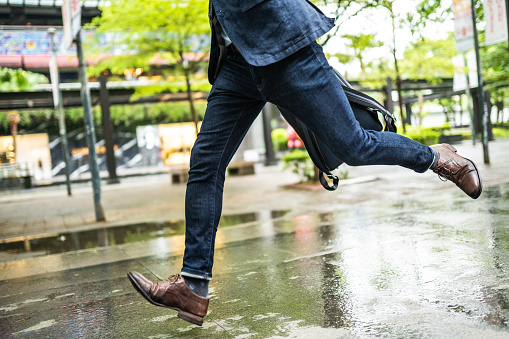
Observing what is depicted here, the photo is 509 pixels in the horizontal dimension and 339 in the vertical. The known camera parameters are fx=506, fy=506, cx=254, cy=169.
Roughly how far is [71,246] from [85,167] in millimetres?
18379

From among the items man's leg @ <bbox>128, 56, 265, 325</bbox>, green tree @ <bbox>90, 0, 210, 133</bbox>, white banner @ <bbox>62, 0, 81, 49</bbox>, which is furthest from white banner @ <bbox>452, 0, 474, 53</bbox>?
man's leg @ <bbox>128, 56, 265, 325</bbox>

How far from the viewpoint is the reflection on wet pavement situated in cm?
243

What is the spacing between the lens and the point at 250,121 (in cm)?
271

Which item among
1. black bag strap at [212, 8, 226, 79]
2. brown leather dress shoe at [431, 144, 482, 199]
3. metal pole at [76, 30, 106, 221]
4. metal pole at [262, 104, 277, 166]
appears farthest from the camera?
metal pole at [262, 104, 277, 166]

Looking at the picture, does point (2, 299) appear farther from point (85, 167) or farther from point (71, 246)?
point (85, 167)

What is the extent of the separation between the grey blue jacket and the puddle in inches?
182

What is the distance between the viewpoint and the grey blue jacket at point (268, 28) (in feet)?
7.28

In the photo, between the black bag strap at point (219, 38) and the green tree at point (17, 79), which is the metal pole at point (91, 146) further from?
the green tree at point (17, 79)

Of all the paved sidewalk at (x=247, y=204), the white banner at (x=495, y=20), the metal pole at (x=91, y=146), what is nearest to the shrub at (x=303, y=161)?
the paved sidewalk at (x=247, y=204)

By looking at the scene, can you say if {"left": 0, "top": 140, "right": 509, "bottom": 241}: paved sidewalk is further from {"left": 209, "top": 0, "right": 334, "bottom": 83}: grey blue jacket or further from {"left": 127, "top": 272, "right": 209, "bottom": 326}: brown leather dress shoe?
{"left": 209, "top": 0, "right": 334, "bottom": 83}: grey blue jacket

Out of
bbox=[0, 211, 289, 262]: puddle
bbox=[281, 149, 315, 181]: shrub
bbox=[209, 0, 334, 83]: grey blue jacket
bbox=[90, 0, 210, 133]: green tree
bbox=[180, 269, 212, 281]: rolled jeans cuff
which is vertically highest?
bbox=[90, 0, 210, 133]: green tree

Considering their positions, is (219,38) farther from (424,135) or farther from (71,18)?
(424,135)

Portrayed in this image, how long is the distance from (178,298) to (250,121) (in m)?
0.98

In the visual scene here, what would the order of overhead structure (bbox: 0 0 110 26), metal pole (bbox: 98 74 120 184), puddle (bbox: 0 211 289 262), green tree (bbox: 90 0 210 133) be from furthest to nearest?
metal pole (bbox: 98 74 120 184)
overhead structure (bbox: 0 0 110 26)
green tree (bbox: 90 0 210 133)
puddle (bbox: 0 211 289 262)
